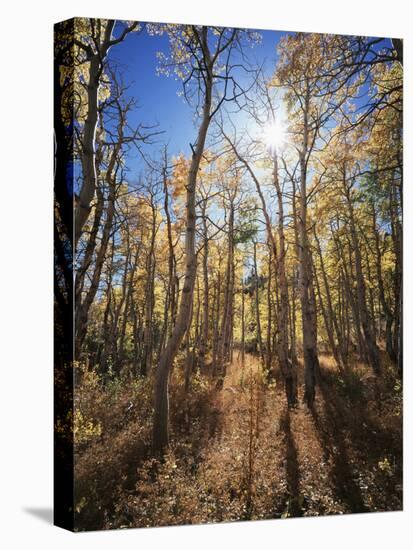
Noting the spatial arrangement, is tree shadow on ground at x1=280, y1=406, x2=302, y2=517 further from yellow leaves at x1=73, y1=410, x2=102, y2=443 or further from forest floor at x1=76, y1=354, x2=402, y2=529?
yellow leaves at x1=73, y1=410, x2=102, y2=443

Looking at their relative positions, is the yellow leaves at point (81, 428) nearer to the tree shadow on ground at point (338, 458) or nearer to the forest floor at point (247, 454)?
the forest floor at point (247, 454)

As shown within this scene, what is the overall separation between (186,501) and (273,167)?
3.62m

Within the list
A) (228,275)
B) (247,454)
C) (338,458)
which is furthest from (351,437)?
(228,275)

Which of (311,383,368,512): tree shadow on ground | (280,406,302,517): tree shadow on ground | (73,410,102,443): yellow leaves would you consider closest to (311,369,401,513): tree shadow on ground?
(311,383,368,512): tree shadow on ground

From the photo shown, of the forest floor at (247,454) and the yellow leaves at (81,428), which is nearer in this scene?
the yellow leaves at (81,428)

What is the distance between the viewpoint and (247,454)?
6.47 m

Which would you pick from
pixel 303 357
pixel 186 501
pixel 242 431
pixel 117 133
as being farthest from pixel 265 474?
pixel 117 133

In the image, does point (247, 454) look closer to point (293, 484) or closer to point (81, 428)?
point (293, 484)

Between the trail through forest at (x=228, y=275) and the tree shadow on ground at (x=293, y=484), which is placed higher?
the trail through forest at (x=228, y=275)

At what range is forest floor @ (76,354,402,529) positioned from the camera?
589 cm

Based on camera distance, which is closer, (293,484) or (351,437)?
(293,484)

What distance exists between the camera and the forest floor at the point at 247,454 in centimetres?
589

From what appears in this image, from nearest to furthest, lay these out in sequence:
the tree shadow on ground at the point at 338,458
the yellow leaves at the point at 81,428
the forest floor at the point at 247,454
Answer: the yellow leaves at the point at 81,428 < the forest floor at the point at 247,454 < the tree shadow on ground at the point at 338,458

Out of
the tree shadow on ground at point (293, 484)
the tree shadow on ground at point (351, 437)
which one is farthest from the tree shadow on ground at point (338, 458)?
the tree shadow on ground at point (293, 484)
